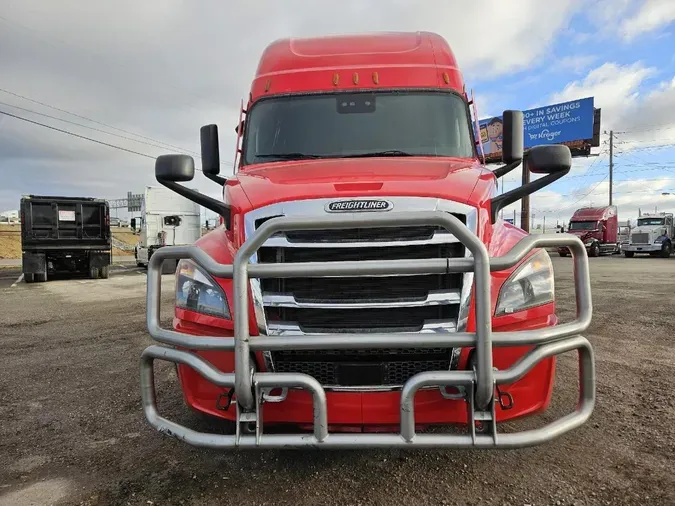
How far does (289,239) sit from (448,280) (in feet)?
2.82

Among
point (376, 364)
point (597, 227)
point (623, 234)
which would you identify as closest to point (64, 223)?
point (376, 364)

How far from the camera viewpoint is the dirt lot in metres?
2.59

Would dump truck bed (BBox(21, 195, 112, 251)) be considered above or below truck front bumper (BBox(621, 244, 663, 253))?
above

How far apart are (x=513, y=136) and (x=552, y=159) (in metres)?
0.61

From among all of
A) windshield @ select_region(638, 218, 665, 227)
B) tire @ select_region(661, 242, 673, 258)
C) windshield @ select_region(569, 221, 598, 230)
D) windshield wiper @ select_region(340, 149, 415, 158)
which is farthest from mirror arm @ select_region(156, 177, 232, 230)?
windshield @ select_region(638, 218, 665, 227)

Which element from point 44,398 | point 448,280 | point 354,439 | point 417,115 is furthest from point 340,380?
point 44,398

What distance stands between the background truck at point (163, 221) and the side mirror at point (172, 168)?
17.6 m

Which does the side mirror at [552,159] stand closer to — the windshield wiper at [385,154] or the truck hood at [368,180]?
the truck hood at [368,180]

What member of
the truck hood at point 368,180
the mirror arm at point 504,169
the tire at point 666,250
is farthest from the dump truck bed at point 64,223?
the tire at point 666,250

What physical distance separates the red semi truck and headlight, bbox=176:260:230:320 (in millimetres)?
11

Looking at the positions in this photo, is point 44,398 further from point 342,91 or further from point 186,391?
point 342,91

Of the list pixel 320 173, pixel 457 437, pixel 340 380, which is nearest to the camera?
pixel 457 437

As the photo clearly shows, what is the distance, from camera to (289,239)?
248cm

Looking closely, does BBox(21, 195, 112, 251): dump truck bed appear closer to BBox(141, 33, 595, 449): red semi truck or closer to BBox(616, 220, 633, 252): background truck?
BBox(141, 33, 595, 449): red semi truck
